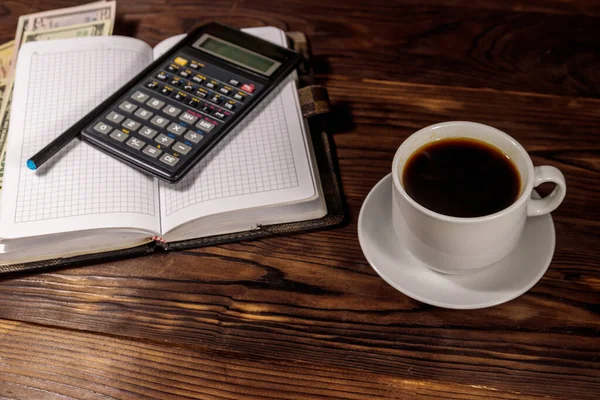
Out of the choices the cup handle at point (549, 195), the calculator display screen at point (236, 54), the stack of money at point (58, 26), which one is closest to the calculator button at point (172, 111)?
the calculator display screen at point (236, 54)

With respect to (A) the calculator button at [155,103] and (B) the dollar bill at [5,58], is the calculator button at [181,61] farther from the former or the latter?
(B) the dollar bill at [5,58]

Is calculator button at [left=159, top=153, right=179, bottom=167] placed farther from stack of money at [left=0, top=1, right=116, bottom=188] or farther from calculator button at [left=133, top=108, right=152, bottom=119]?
stack of money at [left=0, top=1, right=116, bottom=188]

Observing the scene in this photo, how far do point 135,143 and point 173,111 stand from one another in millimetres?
60

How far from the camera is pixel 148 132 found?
717mm

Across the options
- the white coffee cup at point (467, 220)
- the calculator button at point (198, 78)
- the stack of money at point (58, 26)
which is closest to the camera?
the white coffee cup at point (467, 220)

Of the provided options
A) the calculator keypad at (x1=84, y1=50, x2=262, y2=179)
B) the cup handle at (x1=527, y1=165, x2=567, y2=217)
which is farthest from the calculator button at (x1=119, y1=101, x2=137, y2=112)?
the cup handle at (x1=527, y1=165, x2=567, y2=217)

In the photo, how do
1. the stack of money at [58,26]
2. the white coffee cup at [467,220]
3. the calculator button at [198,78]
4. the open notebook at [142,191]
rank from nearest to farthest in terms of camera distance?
the white coffee cup at [467,220] → the open notebook at [142,191] → the calculator button at [198,78] → the stack of money at [58,26]

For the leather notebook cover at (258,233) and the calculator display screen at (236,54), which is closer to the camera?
the leather notebook cover at (258,233)

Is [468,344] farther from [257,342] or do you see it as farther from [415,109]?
[415,109]

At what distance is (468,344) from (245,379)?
0.21 m

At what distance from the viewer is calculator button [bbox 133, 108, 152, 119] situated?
0.73 m

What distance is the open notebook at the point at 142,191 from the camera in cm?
66

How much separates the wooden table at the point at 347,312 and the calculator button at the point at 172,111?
0.54 feet

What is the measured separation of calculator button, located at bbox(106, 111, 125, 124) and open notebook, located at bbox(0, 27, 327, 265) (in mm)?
43
